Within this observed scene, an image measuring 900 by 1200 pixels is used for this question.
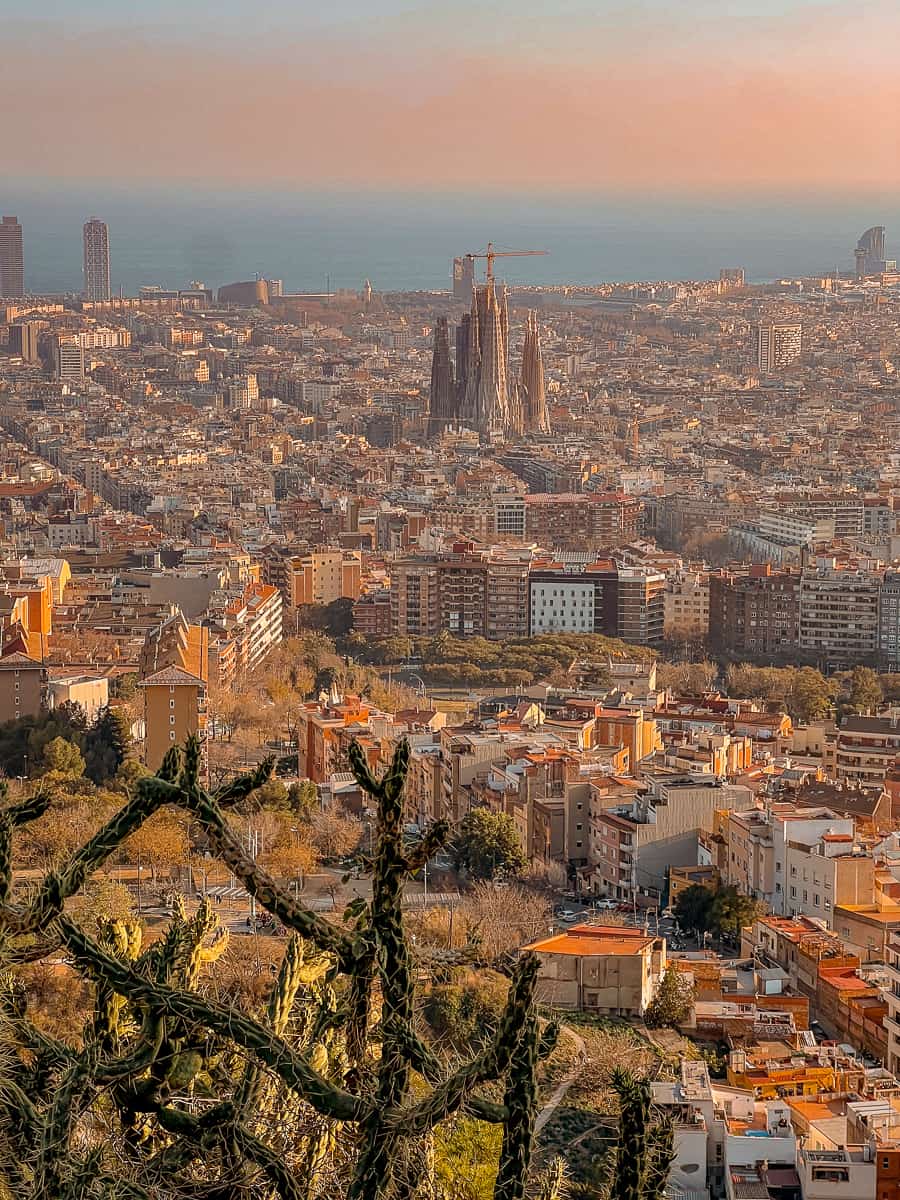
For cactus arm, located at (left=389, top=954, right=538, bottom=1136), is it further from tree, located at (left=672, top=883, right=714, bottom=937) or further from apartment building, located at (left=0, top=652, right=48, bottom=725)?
apartment building, located at (left=0, top=652, right=48, bottom=725)

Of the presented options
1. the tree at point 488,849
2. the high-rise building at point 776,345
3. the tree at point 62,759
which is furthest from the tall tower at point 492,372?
the tree at point 488,849

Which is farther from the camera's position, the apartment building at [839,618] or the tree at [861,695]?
the apartment building at [839,618]

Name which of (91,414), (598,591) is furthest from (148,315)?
(598,591)

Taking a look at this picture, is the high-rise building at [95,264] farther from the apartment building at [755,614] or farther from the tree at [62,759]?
the tree at [62,759]

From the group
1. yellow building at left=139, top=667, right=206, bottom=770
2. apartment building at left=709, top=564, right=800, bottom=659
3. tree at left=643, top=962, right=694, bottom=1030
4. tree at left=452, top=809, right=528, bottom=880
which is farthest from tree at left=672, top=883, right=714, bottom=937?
apartment building at left=709, top=564, right=800, bottom=659

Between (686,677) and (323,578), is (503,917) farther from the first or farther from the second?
(323,578)

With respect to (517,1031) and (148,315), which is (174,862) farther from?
(148,315)
